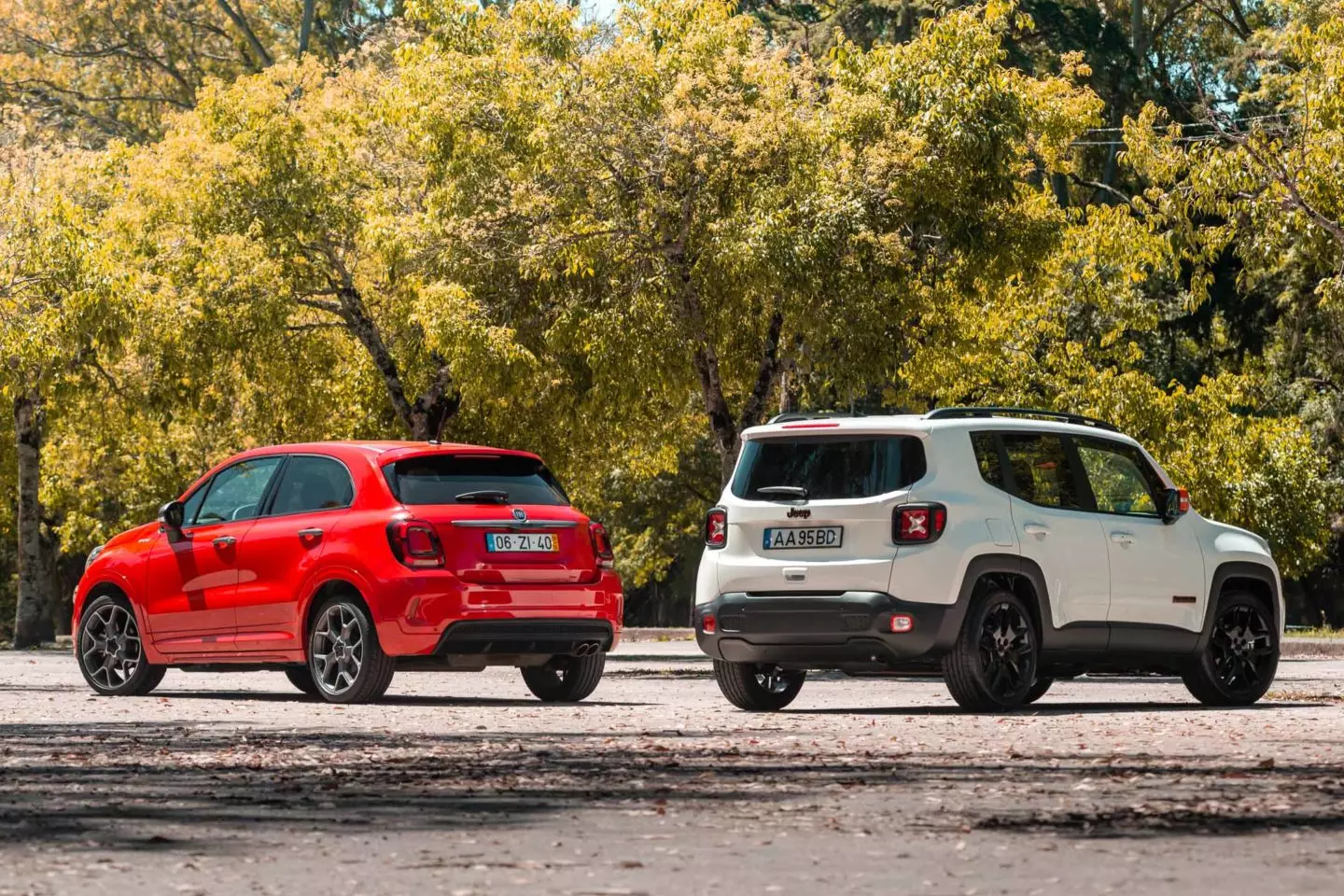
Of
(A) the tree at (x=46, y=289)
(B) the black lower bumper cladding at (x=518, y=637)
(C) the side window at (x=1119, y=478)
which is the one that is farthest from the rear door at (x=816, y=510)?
(A) the tree at (x=46, y=289)

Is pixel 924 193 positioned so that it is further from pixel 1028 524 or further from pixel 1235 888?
pixel 1235 888

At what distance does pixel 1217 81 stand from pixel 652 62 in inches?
1189

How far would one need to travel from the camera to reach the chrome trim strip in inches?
559

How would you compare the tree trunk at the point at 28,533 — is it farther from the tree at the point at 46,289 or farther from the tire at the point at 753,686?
the tire at the point at 753,686

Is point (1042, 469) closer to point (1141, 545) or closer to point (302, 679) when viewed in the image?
point (1141, 545)

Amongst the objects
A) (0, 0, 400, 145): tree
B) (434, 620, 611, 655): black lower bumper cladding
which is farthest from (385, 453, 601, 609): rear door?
(0, 0, 400, 145): tree

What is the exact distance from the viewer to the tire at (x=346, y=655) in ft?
46.2

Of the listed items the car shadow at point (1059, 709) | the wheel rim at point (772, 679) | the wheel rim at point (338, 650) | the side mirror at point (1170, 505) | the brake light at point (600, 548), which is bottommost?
the car shadow at point (1059, 709)

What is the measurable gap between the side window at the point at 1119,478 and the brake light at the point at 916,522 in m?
1.52

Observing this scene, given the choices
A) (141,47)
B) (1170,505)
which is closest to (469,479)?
(1170,505)

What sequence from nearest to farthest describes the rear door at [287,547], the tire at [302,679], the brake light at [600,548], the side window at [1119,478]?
the side window at [1119,478], the rear door at [287,547], the brake light at [600,548], the tire at [302,679]

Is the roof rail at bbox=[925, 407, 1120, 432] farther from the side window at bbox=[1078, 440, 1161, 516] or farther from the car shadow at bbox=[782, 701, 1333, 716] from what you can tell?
the car shadow at bbox=[782, 701, 1333, 716]

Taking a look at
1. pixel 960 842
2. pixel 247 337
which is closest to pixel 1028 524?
pixel 960 842

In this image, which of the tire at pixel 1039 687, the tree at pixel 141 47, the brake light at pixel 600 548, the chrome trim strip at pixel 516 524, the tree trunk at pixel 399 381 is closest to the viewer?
the chrome trim strip at pixel 516 524
